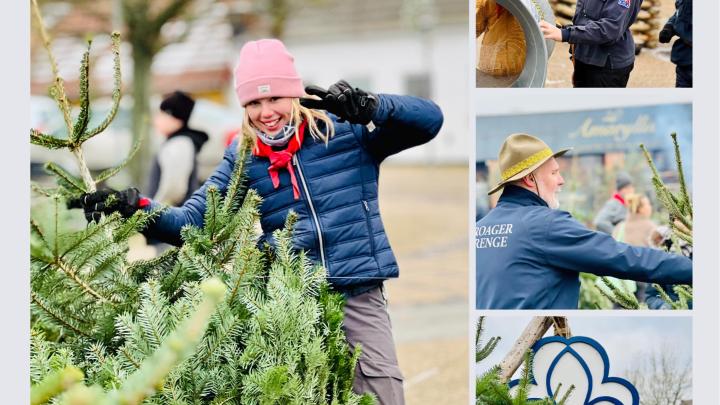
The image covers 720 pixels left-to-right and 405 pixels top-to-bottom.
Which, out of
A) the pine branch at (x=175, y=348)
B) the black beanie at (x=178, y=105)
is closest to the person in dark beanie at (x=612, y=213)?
the black beanie at (x=178, y=105)

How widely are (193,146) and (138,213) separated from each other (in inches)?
189

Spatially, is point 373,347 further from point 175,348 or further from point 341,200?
point 175,348

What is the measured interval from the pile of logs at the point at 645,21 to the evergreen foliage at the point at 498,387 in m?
1.03

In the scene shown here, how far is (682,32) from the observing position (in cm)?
292

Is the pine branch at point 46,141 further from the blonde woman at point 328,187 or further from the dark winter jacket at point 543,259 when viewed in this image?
the dark winter jacket at point 543,259

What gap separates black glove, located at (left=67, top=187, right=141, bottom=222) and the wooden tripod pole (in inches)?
50.7

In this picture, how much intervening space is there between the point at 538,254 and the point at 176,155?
16.5 feet

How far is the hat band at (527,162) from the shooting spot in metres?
3.20

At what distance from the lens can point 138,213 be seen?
2945 mm

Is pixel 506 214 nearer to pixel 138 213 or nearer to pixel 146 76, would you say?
pixel 138 213

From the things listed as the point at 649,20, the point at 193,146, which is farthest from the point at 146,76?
the point at 649,20

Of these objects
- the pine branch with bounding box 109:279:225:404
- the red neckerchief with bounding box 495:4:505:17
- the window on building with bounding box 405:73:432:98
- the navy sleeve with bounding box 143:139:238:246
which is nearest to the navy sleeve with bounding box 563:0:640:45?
the red neckerchief with bounding box 495:4:505:17

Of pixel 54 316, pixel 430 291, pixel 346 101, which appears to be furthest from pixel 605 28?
pixel 430 291

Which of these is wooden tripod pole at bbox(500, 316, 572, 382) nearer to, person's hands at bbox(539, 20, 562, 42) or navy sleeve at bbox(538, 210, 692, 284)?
navy sleeve at bbox(538, 210, 692, 284)
